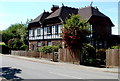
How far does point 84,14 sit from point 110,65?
17425 mm

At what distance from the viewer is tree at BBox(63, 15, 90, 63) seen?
2186cm

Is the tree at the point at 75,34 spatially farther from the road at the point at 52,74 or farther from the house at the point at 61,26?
the house at the point at 61,26

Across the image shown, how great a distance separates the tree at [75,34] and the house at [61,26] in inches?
249

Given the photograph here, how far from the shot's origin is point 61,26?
35.5 m

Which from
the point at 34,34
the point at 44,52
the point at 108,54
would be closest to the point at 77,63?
the point at 108,54

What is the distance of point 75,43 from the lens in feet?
72.3

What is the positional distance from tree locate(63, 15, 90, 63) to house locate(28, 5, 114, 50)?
632cm

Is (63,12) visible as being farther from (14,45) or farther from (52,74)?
(52,74)

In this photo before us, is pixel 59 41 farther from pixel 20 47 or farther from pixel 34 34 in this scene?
pixel 20 47

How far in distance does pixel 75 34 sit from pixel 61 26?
13879 mm

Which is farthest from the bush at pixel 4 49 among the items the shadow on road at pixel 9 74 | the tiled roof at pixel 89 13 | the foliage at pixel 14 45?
the shadow on road at pixel 9 74

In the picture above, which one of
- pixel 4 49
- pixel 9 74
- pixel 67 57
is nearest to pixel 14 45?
pixel 4 49

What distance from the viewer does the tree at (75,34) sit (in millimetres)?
21859

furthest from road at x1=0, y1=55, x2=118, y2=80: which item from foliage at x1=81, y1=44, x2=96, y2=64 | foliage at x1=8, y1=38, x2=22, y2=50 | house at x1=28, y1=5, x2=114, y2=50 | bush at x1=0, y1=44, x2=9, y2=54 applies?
foliage at x1=8, y1=38, x2=22, y2=50
